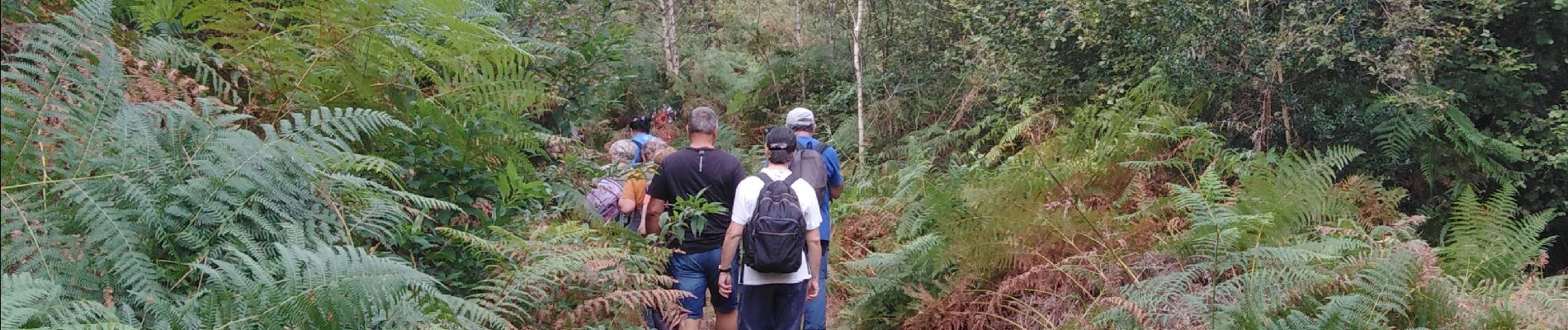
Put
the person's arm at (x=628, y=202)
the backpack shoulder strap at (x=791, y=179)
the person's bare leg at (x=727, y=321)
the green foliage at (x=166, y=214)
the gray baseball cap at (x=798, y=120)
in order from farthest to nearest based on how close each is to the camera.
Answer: the gray baseball cap at (x=798, y=120), the person's arm at (x=628, y=202), the person's bare leg at (x=727, y=321), the backpack shoulder strap at (x=791, y=179), the green foliage at (x=166, y=214)

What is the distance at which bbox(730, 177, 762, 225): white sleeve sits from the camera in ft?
18.8

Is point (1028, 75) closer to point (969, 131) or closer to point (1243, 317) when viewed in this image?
point (969, 131)

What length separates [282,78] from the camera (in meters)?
4.59

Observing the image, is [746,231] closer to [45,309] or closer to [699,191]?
[699,191]

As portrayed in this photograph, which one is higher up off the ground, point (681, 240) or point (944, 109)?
point (681, 240)

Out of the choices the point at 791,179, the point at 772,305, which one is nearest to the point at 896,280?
the point at 772,305

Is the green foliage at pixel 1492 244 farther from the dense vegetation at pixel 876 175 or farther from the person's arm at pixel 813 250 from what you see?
the person's arm at pixel 813 250

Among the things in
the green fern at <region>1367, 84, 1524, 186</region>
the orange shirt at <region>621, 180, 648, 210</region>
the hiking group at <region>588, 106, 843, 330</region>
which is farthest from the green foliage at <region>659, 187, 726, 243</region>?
the green fern at <region>1367, 84, 1524, 186</region>

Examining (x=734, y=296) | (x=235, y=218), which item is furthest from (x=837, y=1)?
(x=235, y=218)

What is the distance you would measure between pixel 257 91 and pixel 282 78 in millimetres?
110

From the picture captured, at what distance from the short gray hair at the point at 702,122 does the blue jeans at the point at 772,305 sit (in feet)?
2.87

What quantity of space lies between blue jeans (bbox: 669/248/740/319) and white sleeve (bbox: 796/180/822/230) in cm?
55

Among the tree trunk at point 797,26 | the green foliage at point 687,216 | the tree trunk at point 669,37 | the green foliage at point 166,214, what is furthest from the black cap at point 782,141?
the tree trunk at point 797,26

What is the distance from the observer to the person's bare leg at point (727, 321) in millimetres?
6402
